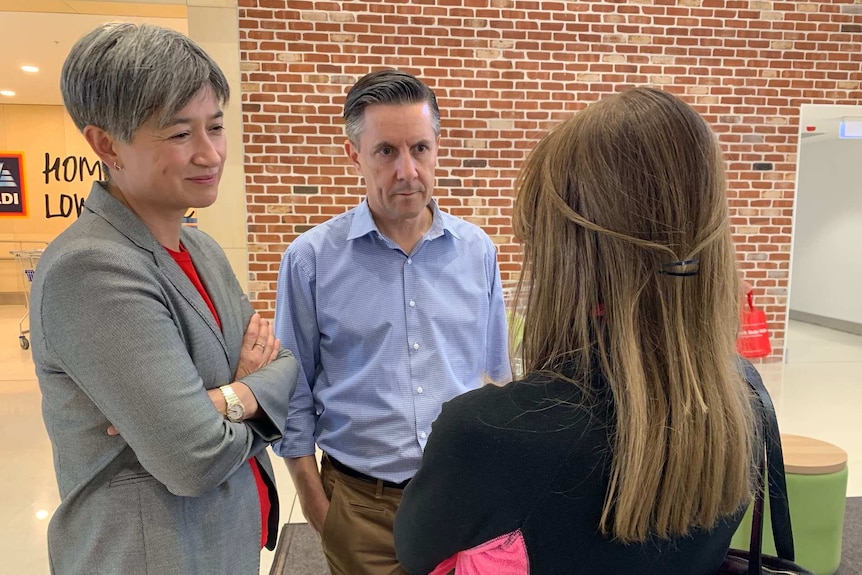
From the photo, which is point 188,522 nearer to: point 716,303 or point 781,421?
point 716,303

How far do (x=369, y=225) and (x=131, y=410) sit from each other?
818 millimetres

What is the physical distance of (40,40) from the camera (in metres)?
6.32

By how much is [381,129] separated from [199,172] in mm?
590

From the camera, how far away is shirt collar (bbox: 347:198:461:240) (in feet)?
5.07

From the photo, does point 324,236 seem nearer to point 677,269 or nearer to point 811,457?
point 677,269

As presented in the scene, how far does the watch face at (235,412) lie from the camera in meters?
A: 1.05

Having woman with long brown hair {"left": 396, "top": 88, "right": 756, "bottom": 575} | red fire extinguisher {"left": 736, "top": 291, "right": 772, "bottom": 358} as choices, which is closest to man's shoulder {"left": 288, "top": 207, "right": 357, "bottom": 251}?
woman with long brown hair {"left": 396, "top": 88, "right": 756, "bottom": 575}

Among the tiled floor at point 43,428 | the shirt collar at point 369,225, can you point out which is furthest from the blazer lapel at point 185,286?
the tiled floor at point 43,428

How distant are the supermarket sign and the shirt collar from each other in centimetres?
1136

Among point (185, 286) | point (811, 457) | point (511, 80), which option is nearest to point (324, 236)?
point (185, 286)

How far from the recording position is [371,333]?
151cm

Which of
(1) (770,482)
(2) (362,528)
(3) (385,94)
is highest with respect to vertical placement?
(3) (385,94)

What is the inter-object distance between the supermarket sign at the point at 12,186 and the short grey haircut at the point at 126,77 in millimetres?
11565

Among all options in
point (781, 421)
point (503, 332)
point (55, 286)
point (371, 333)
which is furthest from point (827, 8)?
point (55, 286)
